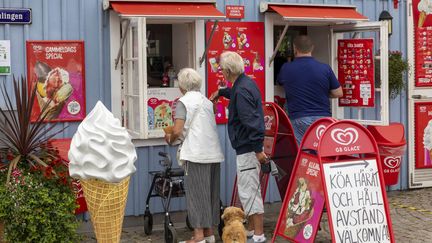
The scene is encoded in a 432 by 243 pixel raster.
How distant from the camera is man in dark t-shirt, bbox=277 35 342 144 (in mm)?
8070

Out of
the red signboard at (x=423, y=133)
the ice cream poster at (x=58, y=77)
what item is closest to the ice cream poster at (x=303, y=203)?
the ice cream poster at (x=58, y=77)

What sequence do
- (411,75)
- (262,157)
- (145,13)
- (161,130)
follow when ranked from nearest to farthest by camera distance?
(262,157)
(145,13)
(161,130)
(411,75)

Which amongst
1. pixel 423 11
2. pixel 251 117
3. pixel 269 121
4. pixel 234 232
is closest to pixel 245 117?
pixel 251 117

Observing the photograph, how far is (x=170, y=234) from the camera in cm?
735

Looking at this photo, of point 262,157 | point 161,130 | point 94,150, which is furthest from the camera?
point 161,130

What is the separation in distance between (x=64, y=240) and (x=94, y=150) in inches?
37.9

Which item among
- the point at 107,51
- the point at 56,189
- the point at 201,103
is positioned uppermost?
the point at 107,51

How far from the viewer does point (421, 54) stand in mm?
10195

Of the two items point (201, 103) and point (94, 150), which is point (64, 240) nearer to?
point (94, 150)

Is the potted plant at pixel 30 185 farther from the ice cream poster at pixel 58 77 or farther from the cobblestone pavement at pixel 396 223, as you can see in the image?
the cobblestone pavement at pixel 396 223

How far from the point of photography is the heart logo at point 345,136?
270 inches

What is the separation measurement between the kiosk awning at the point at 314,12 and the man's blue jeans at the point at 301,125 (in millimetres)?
1175

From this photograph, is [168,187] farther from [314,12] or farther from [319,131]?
[314,12]

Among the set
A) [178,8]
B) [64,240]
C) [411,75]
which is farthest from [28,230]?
[411,75]
